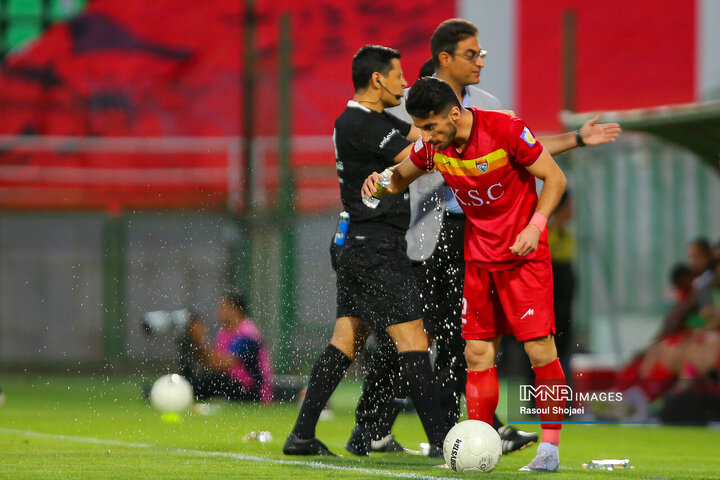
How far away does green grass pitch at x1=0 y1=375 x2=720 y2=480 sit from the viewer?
6.31 m

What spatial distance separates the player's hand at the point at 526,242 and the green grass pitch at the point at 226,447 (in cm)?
110

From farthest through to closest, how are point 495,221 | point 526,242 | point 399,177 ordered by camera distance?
point 399,177, point 495,221, point 526,242

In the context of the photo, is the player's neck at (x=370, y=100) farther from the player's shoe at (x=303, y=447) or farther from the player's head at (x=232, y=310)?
the player's head at (x=232, y=310)

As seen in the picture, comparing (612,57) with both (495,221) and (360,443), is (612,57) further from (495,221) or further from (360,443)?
(495,221)

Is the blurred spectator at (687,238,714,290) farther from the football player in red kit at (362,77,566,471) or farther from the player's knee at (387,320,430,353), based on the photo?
the football player in red kit at (362,77,566,471)

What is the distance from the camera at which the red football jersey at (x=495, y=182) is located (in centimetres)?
631

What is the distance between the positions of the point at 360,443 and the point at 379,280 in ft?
3.65

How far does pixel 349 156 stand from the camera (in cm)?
711

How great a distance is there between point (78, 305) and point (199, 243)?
2285 mm

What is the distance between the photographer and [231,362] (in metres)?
14.0

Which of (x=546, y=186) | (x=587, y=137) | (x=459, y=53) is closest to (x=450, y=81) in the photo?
(x=459, y=53)

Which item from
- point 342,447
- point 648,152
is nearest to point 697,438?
point 342,447

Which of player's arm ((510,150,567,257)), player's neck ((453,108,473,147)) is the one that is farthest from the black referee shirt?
player's arm ((510,150,567,257))

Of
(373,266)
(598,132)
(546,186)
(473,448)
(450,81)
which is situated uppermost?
(450,81)
